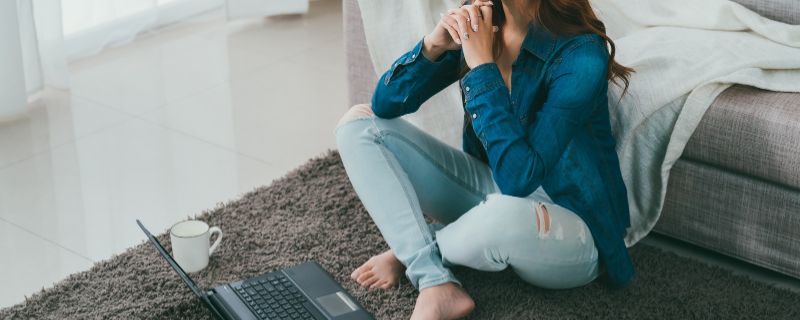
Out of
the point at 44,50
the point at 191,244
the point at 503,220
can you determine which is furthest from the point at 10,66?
the point at 503,220

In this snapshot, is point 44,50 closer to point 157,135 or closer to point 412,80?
point 157,135

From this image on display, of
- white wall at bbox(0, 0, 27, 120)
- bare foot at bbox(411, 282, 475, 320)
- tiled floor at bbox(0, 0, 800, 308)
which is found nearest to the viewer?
bare foot at bbox(411, 282, 475, 320)

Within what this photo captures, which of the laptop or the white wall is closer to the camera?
the laptop

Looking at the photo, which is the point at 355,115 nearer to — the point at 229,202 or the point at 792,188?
the point at 229,202

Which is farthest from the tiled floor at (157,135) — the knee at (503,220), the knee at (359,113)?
the knee at (503,220)

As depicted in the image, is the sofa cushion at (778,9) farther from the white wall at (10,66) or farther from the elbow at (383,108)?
the white wall at (10,66)

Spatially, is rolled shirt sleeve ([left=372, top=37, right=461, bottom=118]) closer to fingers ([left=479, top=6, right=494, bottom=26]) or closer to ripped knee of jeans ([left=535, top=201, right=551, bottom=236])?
fingers ([left=479, top=6, right=494, bottom=26])

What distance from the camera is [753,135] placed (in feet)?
6.86

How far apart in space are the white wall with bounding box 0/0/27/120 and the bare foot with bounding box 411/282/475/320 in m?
1.42

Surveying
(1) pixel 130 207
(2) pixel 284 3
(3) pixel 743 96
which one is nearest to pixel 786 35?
(3) pixel 743 96

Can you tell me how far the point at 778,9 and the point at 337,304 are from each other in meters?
1.20

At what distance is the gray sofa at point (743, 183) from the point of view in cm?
208

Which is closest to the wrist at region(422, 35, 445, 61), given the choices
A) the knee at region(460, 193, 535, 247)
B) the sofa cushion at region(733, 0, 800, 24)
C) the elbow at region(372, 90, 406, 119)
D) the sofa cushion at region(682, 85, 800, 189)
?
the elbow at region(372, 90, 406, 119)

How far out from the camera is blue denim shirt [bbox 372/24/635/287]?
1.85m
